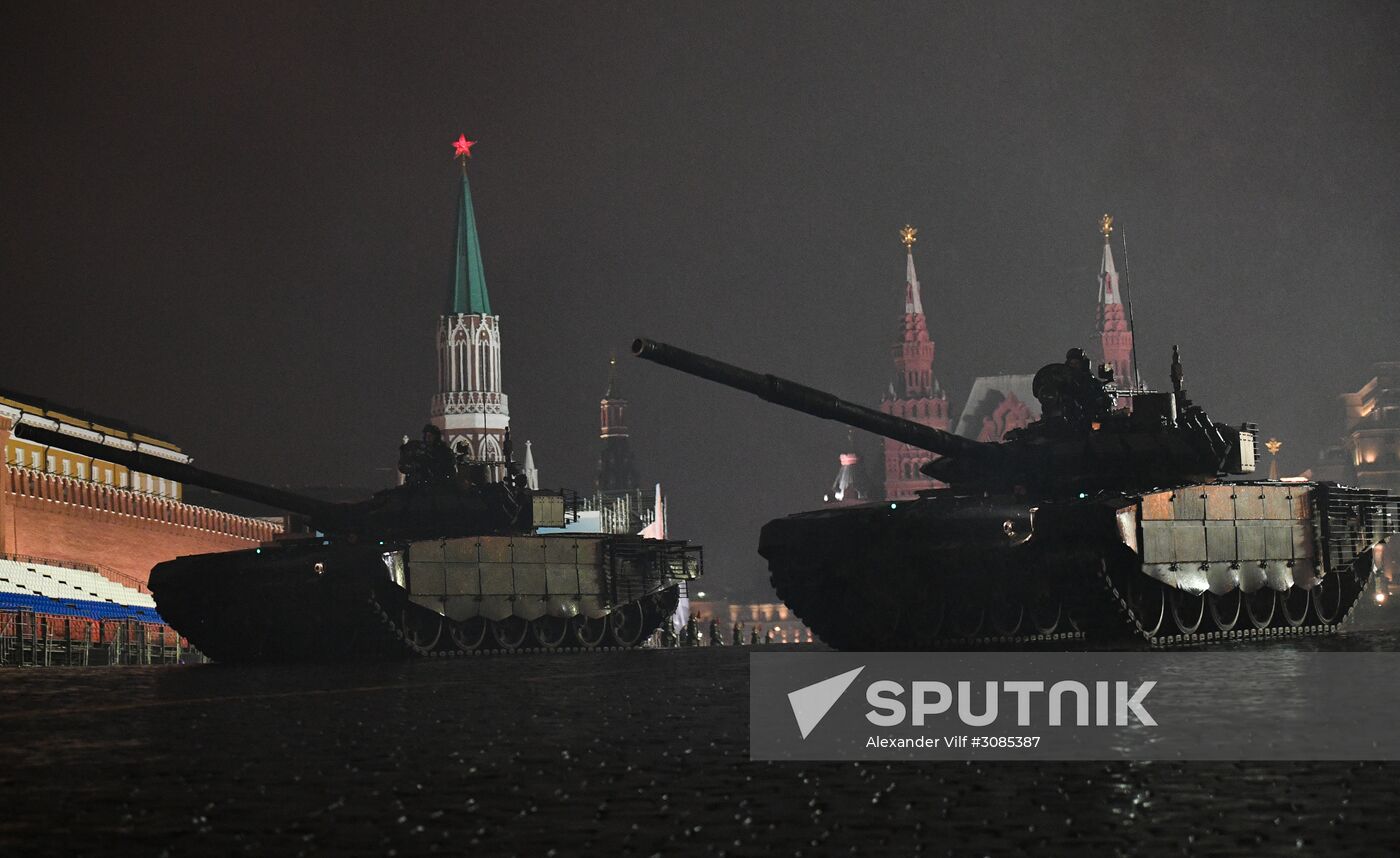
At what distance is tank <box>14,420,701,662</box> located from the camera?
31.7 m

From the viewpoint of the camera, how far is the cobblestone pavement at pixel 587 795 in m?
8.95

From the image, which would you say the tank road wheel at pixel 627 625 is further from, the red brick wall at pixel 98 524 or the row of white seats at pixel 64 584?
the red brick wall at pixel 98 524

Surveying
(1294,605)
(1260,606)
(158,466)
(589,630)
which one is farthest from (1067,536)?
(158,466)

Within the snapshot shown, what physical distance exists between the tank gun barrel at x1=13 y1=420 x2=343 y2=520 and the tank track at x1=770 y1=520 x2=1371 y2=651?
945cm

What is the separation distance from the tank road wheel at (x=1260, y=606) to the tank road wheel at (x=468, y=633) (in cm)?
1296

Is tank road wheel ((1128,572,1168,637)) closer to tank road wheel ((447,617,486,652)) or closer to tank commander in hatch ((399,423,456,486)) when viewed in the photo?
tank road wheel ((447,617,486,652))

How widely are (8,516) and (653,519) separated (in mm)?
107747

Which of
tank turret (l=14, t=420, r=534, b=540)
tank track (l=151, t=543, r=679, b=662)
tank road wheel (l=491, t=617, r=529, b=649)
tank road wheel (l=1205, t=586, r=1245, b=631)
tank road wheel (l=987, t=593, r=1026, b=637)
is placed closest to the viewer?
tank road wheel (l=987, t=593, r=1026, b=637)

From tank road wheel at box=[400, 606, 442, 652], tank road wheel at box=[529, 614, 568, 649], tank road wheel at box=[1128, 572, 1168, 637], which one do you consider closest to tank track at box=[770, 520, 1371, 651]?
tank road wheel at box=[1128, 572, 1168, 637]

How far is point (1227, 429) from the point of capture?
3117 cm

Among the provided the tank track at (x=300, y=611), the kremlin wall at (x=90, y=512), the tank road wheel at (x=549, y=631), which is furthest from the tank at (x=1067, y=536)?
the kremlin wall at (x=90, y=512)

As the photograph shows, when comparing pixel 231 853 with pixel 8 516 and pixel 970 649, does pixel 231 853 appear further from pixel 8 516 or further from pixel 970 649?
pixel 8 516

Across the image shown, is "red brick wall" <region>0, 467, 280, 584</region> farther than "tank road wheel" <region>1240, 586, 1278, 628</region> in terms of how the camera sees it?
Yes

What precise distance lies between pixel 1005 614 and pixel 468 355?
129247 mm
